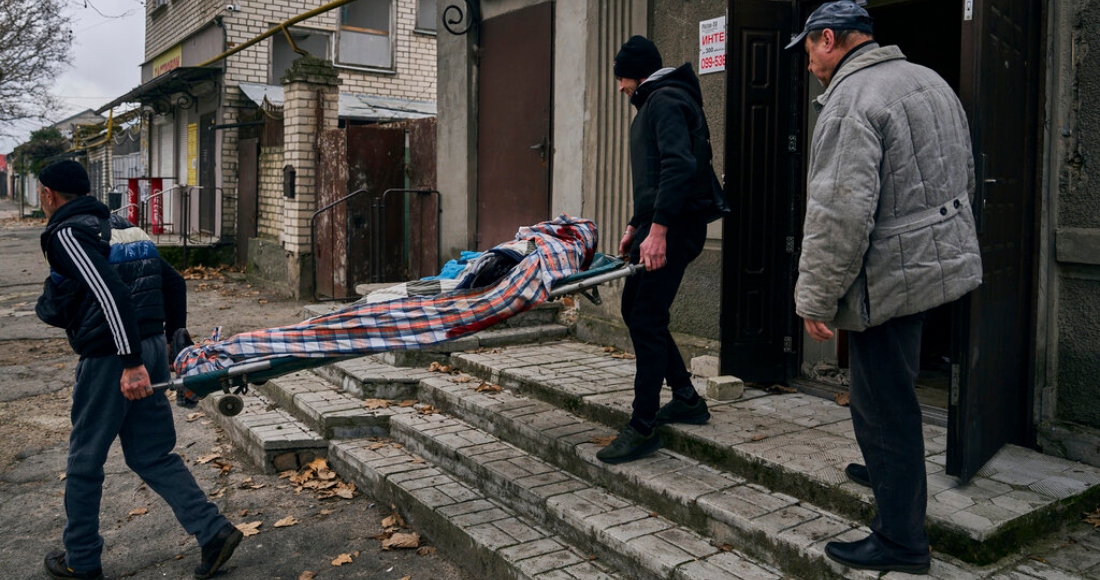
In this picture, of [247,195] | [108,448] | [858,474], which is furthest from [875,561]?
[247,195]

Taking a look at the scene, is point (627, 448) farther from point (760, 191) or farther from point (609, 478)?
point (760, 191)

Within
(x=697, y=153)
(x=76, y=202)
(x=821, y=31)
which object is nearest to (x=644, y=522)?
(x=697, y=153)

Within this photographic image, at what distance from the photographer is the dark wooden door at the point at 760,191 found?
5.53 metres

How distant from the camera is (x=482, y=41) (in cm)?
930

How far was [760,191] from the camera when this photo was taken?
5641 millimetres

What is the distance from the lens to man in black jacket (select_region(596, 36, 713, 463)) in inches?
171

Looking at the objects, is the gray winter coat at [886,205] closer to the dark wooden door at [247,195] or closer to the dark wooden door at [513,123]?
the dark wooden door at [513,123]

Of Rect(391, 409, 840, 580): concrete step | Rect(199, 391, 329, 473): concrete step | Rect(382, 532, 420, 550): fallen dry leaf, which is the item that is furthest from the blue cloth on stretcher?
Rect(199, 391, 329, 473): concrete step

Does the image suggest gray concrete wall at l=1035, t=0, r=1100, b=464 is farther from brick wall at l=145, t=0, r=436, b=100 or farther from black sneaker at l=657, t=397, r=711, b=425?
brick wall at l=145, t=0, r=436, b=100

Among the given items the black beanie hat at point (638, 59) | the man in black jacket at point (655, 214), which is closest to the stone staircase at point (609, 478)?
the man in black jacket at point (655, 214)

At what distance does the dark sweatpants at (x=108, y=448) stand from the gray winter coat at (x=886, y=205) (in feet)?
10.0

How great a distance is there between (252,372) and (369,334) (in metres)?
0.54

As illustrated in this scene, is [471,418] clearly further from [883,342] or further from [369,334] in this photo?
[883,342]

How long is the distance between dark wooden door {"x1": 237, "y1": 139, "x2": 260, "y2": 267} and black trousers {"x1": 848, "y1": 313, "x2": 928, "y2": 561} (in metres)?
12.9
